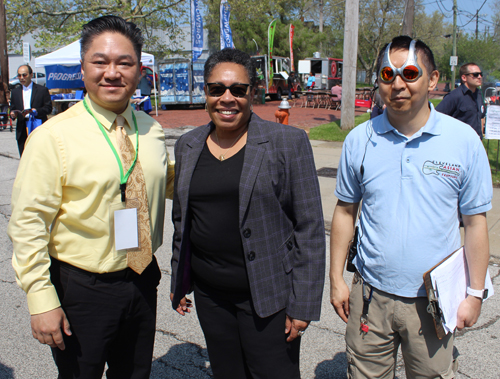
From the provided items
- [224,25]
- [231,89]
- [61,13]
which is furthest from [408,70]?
[61,13]

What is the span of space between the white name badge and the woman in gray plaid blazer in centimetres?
21

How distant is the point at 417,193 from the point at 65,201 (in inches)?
56.6

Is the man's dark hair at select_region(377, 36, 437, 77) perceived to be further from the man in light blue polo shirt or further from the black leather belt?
the black leather belt

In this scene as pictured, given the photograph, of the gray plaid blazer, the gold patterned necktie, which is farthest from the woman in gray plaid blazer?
the gold patterned necktie

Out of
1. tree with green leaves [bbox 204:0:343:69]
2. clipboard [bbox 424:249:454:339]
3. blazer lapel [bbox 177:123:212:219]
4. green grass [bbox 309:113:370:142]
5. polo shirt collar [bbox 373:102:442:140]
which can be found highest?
tree with green leaves [bbox 204:0:343:69]

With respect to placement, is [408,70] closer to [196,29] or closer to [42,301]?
[42,301]

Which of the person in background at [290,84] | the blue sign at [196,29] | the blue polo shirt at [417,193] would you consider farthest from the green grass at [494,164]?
the person in background at [290,84]

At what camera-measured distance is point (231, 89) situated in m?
1.94

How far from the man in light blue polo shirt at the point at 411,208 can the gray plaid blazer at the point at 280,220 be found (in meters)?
0.24

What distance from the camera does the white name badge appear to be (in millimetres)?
Answer: 1854

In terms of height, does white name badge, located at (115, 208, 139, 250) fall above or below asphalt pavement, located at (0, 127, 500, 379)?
above

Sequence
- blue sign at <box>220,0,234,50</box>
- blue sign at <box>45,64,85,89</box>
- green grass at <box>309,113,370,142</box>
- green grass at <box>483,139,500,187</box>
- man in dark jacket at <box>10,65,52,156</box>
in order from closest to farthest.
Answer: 1. green grass at <box>483,139,500,187</box>
2. man in dark jacket at <box>10,65,52,156</box>
3. green grass at <box>309,113,370,142</box>
4. blue sign at <box>45,64,85,89</box>
5. blue sign at <box>220,0,234,50</box>

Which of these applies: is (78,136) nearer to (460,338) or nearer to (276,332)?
(276,332)

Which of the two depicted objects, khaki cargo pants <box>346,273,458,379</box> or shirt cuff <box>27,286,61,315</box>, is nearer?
shirt cuff <box>27,286,61,315</box>
